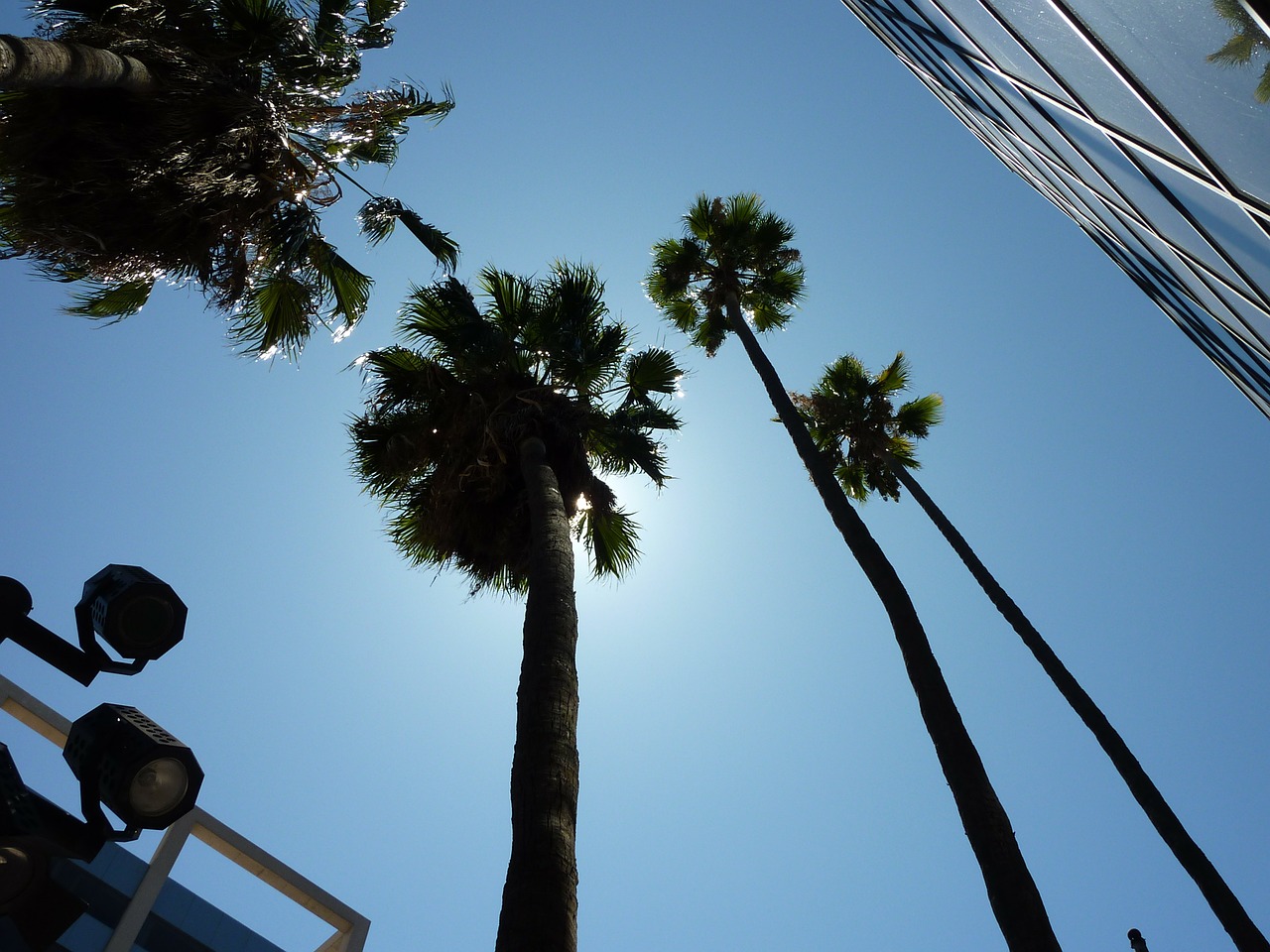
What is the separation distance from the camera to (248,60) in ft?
25.6

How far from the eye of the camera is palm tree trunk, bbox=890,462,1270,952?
9.41 m

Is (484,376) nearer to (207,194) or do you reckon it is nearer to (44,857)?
(207,194)

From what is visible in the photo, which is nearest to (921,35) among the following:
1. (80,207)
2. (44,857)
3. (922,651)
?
(922,651)

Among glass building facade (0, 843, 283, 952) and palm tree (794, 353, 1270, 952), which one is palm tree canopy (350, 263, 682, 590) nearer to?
palm tree (794, 353, 1270, 952)

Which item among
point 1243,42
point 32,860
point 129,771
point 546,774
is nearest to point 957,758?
point 546,774

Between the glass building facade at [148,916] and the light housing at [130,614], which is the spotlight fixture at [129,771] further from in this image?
the glass building facade at [148,916]

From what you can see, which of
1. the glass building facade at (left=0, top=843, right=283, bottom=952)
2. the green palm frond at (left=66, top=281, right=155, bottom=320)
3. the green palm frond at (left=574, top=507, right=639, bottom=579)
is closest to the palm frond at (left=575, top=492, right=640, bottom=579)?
the green palm frond at (left=574, top=507, right=639, bottom=579)

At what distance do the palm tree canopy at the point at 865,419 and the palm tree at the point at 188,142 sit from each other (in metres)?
11.2

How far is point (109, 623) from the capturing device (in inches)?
123

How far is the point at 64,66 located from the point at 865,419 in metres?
15.4

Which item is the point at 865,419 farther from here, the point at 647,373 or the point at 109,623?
the point at 109,623

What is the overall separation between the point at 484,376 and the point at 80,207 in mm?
4253

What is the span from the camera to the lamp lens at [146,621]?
10.4 ft

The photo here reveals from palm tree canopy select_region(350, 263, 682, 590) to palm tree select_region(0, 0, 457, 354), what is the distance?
168 centimetres
